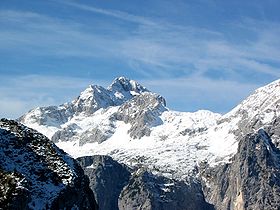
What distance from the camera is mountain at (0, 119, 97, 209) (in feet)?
317

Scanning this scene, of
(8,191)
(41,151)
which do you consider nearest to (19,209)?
(8,191)

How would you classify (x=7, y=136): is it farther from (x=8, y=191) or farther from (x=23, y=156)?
(x=8, y=191)

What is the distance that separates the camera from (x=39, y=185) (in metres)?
106

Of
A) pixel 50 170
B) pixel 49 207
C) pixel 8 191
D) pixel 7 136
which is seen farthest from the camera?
pixel 7 136

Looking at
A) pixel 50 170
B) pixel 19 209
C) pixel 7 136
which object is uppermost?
pixel 7 136

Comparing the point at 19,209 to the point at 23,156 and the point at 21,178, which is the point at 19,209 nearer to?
the point at 21,178

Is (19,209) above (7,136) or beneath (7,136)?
beneath

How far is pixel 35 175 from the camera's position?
10912 centimetres

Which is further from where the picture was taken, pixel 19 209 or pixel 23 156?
pixel 23 156

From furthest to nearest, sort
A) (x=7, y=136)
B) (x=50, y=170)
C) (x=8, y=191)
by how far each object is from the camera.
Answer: (x=7, y=136) → (x=50, y=170) → (x=8, y=191)

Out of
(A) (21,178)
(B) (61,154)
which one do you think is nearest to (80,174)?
(B) (61,154)

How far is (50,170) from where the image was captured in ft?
363

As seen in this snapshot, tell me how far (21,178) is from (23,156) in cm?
1547

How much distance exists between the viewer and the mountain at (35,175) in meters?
96.6
